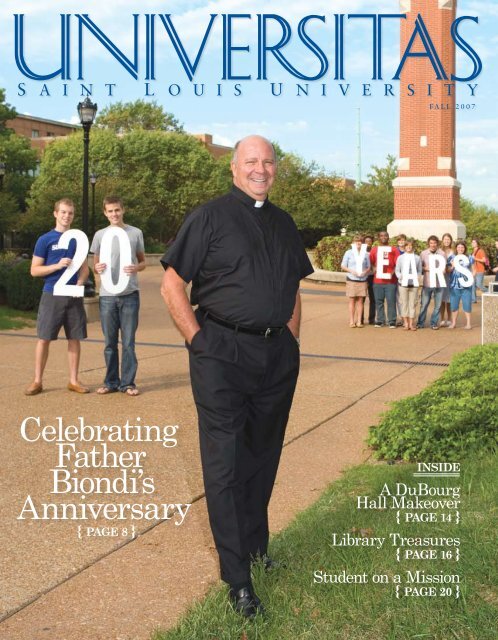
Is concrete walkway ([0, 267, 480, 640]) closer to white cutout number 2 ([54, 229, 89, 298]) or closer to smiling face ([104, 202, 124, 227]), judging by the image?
white cutout number 2 ([54, 229, 89, 298])

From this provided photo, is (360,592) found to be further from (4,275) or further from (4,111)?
(4,111)

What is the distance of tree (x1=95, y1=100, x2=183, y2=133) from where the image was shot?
85750 mm

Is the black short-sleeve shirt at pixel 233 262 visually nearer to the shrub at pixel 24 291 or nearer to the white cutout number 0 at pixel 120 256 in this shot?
the white cutout number 0 at pixel 120 256

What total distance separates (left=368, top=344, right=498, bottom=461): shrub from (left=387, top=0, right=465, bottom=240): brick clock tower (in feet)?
91.4

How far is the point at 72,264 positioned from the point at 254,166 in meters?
5.22

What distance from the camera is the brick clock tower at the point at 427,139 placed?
1328 inches

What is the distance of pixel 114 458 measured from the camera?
647cm

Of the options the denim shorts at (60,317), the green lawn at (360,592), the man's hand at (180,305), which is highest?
the man's hand at (180,305)

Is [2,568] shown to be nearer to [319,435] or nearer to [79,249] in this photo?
[319,435]

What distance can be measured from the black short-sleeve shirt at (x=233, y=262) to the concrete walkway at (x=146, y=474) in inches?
53.5

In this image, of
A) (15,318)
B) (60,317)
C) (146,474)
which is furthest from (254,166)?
(15,318)

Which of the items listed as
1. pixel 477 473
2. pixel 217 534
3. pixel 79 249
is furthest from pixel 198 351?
pixel 79 249

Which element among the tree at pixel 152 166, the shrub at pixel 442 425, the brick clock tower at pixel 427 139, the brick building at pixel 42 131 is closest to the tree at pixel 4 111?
the tree at pixel 152 166

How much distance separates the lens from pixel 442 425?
20.5ft
